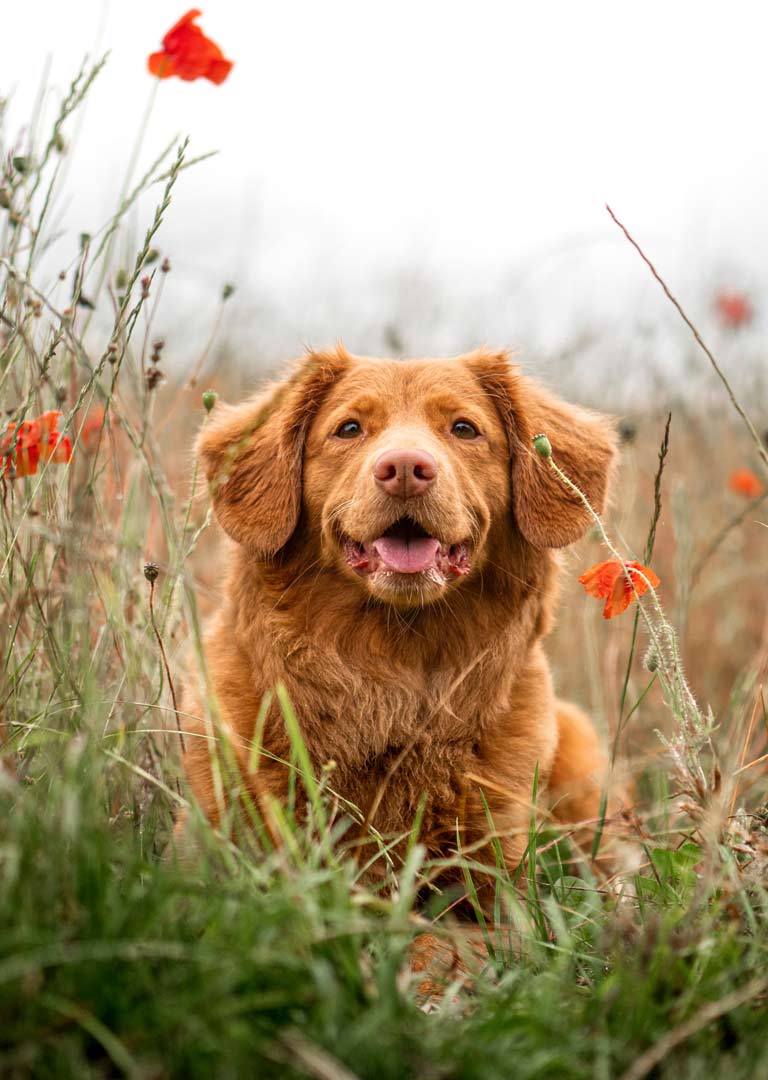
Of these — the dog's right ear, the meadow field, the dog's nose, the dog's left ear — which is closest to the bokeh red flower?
the meadow field

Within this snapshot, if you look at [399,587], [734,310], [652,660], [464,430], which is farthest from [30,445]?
[734,310]

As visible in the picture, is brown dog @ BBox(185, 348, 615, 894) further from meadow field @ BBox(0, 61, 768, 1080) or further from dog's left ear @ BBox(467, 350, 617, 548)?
meadow field @ BBox(0, 61, 768, 1080)

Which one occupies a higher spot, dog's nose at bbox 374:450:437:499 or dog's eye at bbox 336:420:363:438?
dog's eye at bbox 336:420:363:438

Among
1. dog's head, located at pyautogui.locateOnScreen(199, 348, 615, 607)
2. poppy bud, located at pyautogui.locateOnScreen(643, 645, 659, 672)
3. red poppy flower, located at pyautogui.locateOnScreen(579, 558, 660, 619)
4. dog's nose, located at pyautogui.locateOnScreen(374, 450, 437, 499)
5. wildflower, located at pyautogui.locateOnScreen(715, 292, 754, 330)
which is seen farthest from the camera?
wildflower, located at pyautogui.locateOnScreen(715, 292, 754, 330)

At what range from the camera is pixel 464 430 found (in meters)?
3.26

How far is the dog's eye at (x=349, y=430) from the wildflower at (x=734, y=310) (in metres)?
3.79

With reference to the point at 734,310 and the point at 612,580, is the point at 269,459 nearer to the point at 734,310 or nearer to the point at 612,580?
the point at 612,580

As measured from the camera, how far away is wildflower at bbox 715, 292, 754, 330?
6.26 m

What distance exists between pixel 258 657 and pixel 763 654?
1391 millimetres

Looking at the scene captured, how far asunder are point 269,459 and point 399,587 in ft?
2.23

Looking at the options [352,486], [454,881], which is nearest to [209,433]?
[352,486]

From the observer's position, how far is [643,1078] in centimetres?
166

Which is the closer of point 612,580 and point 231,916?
point 231,916

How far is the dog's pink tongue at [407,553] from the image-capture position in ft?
9.48
